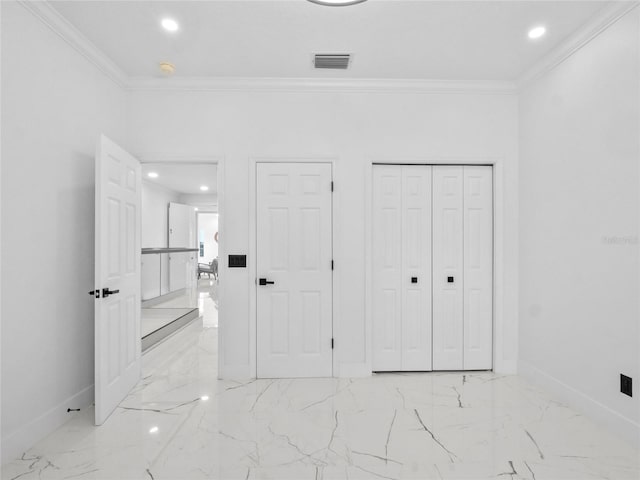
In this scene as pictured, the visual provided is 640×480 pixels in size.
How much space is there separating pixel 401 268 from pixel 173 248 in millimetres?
6528

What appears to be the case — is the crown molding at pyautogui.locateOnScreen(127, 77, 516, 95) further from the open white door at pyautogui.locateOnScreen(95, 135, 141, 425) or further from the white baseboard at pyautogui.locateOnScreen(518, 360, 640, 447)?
the white baseboard at pyautogui.locateOnScreen(518, 360, 640, 447)

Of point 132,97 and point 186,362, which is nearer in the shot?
point 132,97

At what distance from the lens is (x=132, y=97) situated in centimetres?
313

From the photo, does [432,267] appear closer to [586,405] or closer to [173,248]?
[586,405]

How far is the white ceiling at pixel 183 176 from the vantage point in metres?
6.09

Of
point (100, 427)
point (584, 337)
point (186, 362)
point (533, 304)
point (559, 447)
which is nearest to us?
point (559, 447)

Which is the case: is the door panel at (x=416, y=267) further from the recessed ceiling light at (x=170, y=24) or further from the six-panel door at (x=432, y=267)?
the recessed ceiling light at (x=170, y=24)

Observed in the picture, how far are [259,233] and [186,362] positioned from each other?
161 centimetres

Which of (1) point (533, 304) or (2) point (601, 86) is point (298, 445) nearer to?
(1) point (533, 304)

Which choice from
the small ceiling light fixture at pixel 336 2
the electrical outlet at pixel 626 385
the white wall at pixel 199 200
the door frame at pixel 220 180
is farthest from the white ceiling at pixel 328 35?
the white wall at pixel 199 200

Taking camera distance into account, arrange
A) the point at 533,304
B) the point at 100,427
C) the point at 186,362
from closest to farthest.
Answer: the point at 100,427
the point at 533,304
the point at 186,362

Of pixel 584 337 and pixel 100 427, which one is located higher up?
pixel 584 337

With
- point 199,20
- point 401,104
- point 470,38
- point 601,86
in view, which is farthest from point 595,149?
point 199,20

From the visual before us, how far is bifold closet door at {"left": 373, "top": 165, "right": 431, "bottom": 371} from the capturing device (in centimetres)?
322
